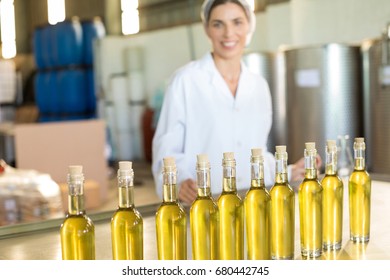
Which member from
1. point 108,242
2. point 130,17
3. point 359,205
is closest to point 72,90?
point 130,17

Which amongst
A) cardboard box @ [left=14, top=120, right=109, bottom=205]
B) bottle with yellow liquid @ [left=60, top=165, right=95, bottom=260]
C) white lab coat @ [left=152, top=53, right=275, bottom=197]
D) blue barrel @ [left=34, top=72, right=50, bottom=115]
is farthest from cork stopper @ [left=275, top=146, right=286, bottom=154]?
blue barrel @ [left=34, top=72, right=50, bottom=115]

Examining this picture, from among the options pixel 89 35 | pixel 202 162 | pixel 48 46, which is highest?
pixel 89 35

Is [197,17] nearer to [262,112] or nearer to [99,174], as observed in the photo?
[99,174]

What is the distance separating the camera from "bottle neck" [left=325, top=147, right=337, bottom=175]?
1.33 metres

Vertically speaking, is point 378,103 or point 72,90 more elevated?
point 72,90

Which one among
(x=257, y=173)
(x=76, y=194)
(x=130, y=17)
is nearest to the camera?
(x=76, y=194)

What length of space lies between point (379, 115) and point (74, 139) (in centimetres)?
267

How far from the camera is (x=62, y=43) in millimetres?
7766

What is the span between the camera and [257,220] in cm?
122

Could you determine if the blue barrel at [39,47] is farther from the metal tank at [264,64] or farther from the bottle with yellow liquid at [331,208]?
the bottle with yellow liquid at [331,208]

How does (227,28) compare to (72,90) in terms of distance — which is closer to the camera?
(227,28)

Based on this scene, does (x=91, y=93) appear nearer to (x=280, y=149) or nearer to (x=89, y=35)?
(x=89, y=35)

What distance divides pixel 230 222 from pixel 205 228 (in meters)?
0.05
